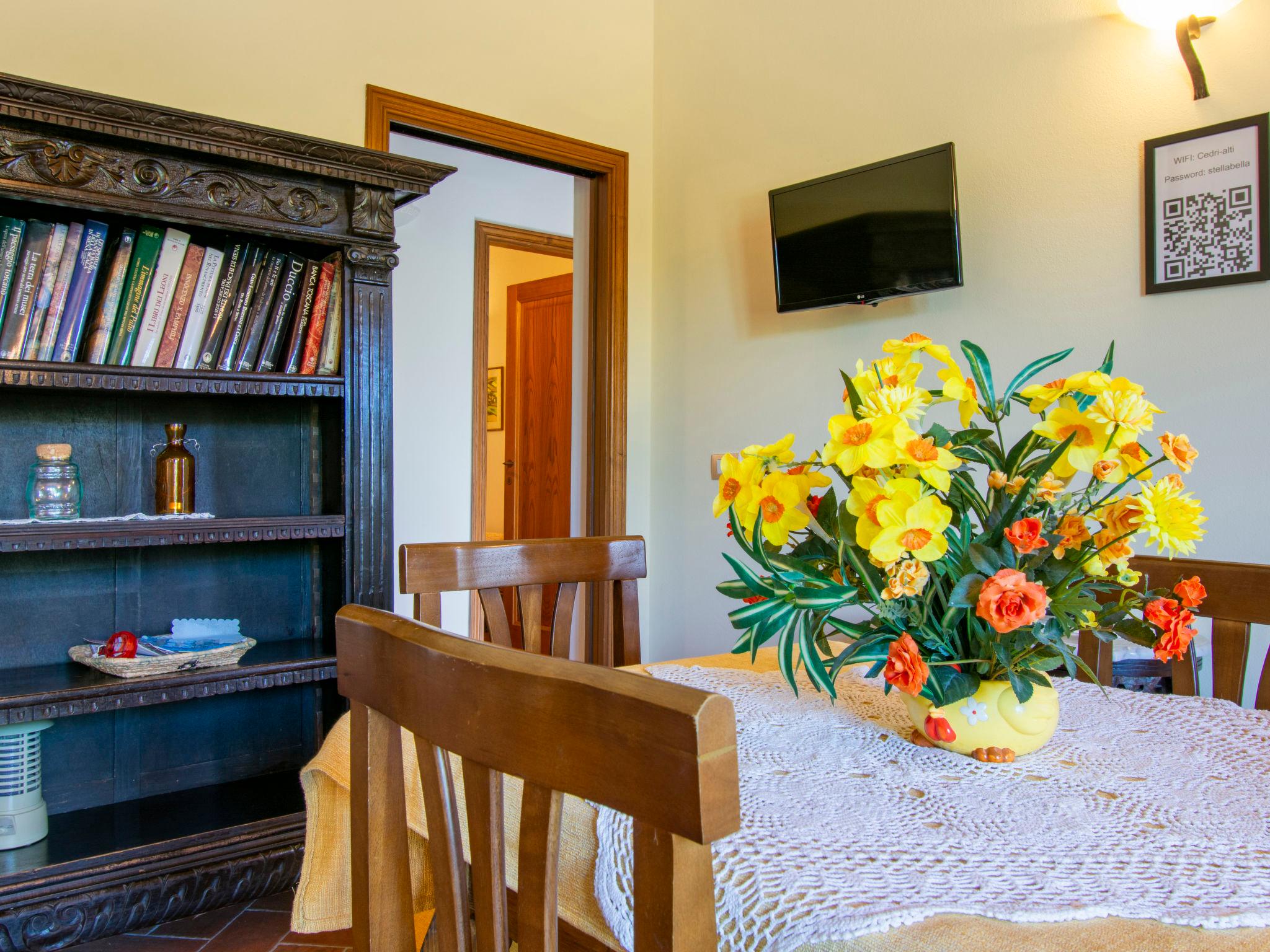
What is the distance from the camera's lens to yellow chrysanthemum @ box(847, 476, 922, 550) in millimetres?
834

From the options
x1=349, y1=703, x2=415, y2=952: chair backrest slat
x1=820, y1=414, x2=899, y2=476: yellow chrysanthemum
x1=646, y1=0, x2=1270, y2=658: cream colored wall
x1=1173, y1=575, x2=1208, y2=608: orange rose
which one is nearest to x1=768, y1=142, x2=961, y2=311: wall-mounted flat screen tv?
x1=646, y1=0, x2=1270, y2=658: cream colored wall

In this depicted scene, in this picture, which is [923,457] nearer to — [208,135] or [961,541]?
[961,541]

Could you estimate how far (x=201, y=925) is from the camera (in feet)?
6.63

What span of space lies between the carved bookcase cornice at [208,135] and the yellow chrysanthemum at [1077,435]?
1719 millimetres

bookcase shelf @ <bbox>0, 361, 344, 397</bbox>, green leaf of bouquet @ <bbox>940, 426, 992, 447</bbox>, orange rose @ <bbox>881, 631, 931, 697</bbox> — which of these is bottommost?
orange rose @ <bbox>881, 631, 931, 697</bbox>

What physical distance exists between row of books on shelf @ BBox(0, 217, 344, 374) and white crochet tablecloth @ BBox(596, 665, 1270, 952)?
5.11ft

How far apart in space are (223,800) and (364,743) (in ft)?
5.66

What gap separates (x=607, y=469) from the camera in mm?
3256

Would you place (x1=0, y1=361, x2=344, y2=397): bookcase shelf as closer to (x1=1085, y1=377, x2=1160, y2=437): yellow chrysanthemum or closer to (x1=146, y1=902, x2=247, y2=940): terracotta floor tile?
(x1=146, y1=902, x2=247, y2=940): terracotta floor tile

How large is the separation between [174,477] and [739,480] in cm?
166

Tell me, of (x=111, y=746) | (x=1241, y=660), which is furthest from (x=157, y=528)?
(x=1241, y=660)

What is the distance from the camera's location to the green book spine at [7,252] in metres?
1.86

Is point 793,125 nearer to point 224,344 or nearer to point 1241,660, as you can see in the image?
point 224,344

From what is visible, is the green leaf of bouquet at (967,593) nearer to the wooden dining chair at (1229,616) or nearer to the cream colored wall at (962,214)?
the wooden dining chair at (1229,616)
